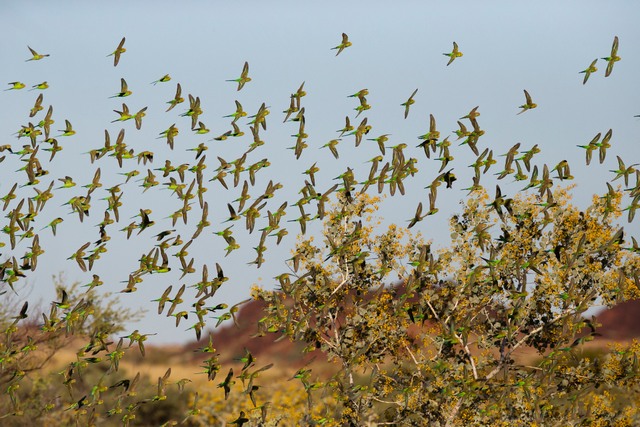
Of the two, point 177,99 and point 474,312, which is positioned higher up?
point 177,99

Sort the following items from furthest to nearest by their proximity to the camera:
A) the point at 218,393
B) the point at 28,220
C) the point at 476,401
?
the point at 218,393
the point at 476,401
the point at 28,220

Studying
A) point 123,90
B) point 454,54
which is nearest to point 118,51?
point 123,90

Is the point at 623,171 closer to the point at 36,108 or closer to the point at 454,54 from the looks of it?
the point at 454,54

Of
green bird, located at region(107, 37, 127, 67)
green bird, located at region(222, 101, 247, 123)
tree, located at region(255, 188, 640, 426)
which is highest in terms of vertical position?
green bird, located at region(107, 37, 127, 67)

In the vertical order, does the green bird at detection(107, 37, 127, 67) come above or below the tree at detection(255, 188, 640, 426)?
above

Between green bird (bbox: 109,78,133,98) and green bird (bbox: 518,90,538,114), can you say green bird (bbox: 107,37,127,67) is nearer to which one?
green bird (bbox: 109,78,133,98)

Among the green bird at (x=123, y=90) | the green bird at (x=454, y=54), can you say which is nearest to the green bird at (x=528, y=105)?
the green bird at (x=454, y=54)

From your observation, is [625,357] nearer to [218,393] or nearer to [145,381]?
[218,393]

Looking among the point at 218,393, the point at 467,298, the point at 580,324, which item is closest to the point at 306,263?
the point at 467,298

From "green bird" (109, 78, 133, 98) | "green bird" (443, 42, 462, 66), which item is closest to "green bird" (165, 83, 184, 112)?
"green bird" (109, 78, 133, 98)

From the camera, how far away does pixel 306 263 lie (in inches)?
1006

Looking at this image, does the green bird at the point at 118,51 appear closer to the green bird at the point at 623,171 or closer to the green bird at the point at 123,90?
the green bird at the point at 123,90

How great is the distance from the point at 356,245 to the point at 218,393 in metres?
12.3

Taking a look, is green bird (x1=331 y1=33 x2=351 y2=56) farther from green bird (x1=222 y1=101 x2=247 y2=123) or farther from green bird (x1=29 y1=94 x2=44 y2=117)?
green bird (x1=29 y1=94 x2=44 y2=117)
